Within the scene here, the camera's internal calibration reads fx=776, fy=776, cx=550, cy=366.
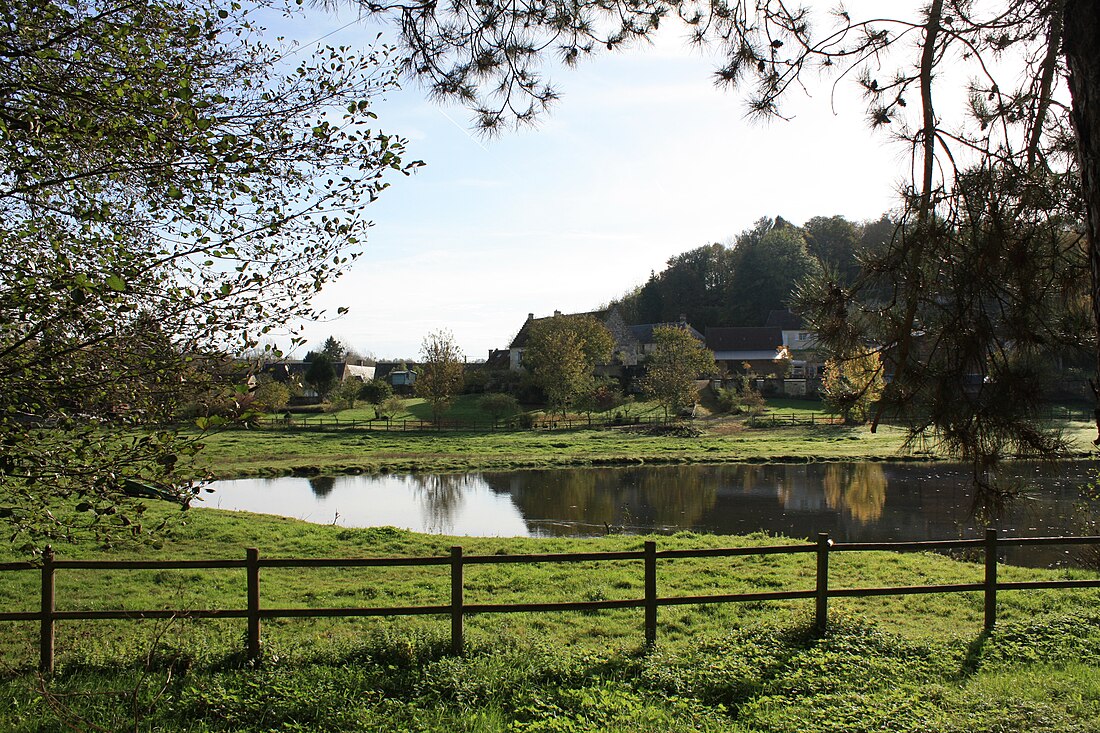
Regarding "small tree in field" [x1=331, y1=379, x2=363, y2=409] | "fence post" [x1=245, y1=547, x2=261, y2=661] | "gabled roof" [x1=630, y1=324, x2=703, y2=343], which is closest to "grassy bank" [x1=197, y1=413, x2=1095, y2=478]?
"small tree in field" [x1=331, y1=379, x2=363, y2=409]

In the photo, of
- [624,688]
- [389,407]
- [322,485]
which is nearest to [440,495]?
[322,485]

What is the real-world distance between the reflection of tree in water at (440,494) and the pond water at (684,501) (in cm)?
4

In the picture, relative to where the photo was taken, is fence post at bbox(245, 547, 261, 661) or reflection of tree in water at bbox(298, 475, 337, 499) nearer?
fence post at bbox(245, 547, 261, 661)

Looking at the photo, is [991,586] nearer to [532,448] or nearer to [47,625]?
[47,625]

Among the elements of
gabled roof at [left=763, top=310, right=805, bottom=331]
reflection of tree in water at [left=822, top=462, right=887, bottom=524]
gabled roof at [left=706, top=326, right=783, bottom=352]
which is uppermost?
gabled roof at [left=763, top=310, right=805, bottom=331]

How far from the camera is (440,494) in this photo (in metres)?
25.5

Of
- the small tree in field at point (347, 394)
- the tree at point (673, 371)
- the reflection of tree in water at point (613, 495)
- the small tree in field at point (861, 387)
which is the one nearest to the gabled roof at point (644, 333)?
the tree at point (673, 371)

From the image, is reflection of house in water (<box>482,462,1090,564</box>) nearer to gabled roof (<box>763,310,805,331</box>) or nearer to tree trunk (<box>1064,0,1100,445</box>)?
tree trunk (<box>1064,0,1100,445</box>)

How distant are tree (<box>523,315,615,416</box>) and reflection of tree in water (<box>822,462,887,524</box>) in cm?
2174

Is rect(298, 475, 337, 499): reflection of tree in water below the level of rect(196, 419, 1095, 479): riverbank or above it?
below

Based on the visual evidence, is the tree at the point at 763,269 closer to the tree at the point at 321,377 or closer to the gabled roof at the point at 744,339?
the gabled roof at the point at 744,339

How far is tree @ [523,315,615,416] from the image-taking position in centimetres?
5062

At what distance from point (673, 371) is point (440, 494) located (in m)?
25.2

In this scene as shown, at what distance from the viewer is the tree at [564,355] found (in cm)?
5062
